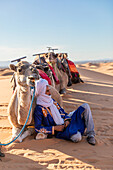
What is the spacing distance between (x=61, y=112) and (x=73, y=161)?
985 mm

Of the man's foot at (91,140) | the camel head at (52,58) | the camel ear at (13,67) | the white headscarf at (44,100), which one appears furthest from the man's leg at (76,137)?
the camel head at (52,58)

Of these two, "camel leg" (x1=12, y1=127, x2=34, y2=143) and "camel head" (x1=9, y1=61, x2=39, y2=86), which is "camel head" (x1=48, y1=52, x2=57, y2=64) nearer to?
"camel leg" (x1=12, y1=127, x2=34, y2=143)

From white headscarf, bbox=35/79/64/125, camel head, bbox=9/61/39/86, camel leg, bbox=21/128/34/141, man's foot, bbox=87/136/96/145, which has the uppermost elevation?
camel head, bbox=9/61/39/86

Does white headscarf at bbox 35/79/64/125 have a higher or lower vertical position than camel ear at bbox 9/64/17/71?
lower

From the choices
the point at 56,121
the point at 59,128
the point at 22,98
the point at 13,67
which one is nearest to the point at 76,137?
the point at 59,128

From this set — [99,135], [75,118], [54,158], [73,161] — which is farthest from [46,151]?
[99,135]

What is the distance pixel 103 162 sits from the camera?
99.2 inches

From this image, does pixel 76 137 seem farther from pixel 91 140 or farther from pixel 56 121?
pixel 56 121

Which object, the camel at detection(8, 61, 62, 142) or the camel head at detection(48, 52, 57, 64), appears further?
the camel head at detection(48, 52, 57, 64)

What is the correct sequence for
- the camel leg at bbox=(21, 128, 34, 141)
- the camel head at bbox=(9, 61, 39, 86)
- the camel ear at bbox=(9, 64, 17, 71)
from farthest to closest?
1. the camel leg at bbox=(21, 128, 34, 141)
2. the camel ear at bbox=(9, 64, 17, 71)
3. the camel head at bbox=(9, 61, 39, 86)

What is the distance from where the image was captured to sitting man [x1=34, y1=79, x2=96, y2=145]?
120 inches

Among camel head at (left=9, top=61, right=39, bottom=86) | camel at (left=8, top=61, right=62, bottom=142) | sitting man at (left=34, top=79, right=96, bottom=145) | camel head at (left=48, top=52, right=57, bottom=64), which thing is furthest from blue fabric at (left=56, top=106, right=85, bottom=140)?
camel head at (left=48, top=52, right=57, bottom=64)

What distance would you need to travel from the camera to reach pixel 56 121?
3150mm

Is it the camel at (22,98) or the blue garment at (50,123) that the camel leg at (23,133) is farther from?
the blue garment at (50,123)
